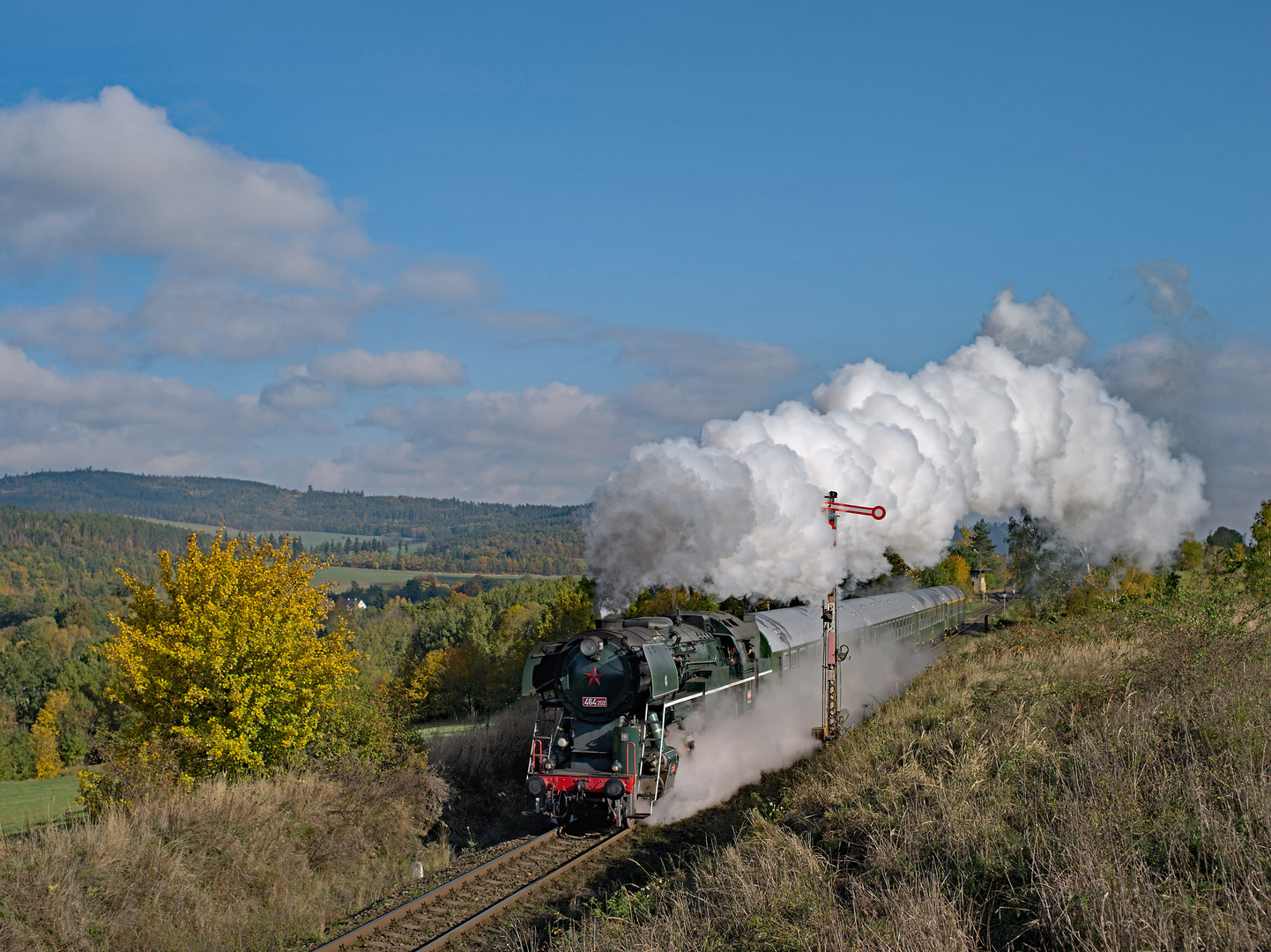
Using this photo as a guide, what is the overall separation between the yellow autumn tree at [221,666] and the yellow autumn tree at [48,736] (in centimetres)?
7320

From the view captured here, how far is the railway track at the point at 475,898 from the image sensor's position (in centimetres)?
1013

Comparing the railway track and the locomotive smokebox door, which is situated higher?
the locomotive smokebox door

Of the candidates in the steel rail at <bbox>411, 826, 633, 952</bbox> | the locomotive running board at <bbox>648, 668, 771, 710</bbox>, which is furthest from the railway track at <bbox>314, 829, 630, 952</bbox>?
the locomotive running board at <bbox>648, 668, 771, 710</bbox>

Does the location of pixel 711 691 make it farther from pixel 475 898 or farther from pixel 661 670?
A: pixel 475 898

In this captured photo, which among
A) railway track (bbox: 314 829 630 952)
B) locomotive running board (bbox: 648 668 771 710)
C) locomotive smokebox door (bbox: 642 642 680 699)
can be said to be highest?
locomotive smokebox door (bbox: 642 642 680 699)

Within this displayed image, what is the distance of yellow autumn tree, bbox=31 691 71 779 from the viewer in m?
78.4

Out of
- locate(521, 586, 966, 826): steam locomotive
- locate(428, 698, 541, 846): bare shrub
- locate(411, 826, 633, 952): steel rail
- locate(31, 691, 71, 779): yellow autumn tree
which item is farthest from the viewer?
locate(31, 691, 71, 779): yellow autumn tree

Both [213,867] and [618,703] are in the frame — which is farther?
[618,703]

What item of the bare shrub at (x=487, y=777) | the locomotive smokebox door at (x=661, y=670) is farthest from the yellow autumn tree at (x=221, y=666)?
the locomotive smokebox door at (x=661, y=670)

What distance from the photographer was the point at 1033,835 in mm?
7289

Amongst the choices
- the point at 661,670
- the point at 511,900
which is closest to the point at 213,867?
the point at 511,900

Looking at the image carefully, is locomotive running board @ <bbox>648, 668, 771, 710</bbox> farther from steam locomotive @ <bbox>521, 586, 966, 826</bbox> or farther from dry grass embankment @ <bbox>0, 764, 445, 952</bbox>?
dry grass embankment @ <bbox>0, 764, 445, 952</bbox>

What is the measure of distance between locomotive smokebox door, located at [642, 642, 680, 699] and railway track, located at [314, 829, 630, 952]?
2.55m

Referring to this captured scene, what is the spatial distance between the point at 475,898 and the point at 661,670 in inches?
172
